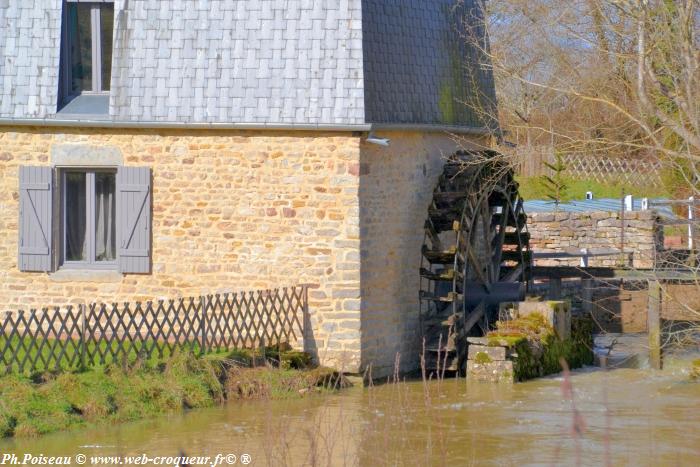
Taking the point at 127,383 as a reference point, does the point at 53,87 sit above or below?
above

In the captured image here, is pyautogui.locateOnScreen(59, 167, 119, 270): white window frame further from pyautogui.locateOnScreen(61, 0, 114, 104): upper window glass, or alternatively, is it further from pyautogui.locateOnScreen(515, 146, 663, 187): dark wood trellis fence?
pyautogui.locateOnScreen(515, 146, 663, 187): dark wood trellis fence

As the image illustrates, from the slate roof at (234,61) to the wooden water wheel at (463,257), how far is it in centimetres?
134

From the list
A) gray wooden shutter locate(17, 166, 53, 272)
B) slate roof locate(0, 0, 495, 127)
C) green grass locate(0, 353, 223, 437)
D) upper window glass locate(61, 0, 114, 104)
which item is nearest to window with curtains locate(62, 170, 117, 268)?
gray wooden shutter locate(17, 166, 53, 272)

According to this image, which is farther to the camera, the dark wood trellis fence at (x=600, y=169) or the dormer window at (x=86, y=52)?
the dark wood trellis fence at (x=600, y=169)

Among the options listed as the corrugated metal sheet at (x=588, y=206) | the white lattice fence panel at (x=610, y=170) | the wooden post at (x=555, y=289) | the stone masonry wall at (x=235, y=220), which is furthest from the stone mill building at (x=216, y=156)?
the white lattice fence panel at (x=610, y=170)

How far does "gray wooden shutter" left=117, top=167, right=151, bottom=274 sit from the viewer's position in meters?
15.1

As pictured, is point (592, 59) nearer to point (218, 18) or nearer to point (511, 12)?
point (511, 12)

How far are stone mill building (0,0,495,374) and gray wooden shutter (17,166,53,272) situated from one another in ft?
0.06

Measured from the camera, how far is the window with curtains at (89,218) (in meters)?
15.5

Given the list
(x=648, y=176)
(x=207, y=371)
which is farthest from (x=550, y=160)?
(x=207, y=371)

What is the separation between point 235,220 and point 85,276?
220cm

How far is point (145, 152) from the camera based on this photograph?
49.6ft

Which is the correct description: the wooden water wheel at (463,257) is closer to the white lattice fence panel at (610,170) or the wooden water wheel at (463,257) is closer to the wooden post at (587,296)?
the wooden post at (587,296)

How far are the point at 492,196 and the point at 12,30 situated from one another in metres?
7.63
